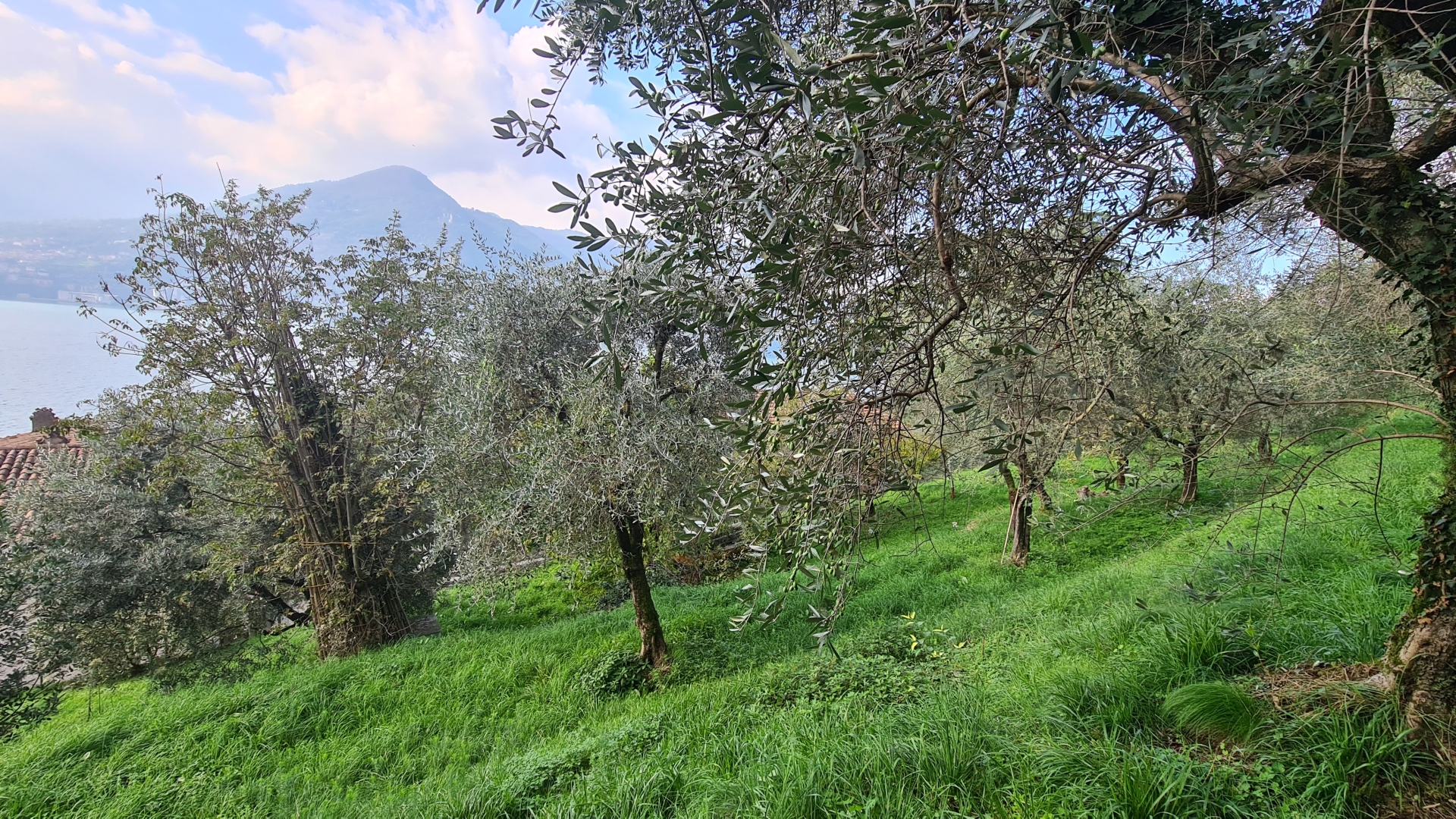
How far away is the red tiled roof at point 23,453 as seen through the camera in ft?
47.3

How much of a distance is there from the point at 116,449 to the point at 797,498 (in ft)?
45.6

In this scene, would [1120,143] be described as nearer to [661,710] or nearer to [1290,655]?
[1290,655]

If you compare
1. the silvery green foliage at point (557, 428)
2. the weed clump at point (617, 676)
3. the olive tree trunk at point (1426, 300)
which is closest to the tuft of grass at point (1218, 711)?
the olive tree trunk at point (1426, 300)

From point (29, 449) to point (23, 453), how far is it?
0.45 m

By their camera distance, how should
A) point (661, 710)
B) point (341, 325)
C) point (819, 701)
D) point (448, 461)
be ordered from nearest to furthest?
point (819, 701) < point (661, 710) < point (448, 461) < point (341, 325)

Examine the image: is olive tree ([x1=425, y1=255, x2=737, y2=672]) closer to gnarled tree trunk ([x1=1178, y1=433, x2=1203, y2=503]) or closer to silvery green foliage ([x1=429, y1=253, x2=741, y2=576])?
silvery green foliage ([x1=429, y1=253, x2=741, y2=576])

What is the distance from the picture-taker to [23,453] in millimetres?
17766

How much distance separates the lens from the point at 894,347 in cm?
272

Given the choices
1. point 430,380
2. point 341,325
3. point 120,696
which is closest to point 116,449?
point 120,696

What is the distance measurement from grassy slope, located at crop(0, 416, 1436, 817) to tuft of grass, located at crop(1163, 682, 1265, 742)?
0.07 metres

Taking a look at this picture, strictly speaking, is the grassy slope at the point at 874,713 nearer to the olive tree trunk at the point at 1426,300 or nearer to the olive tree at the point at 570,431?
the olive tree trunk at the point at 1426,300

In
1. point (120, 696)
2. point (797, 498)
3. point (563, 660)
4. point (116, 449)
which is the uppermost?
point (116, 449)


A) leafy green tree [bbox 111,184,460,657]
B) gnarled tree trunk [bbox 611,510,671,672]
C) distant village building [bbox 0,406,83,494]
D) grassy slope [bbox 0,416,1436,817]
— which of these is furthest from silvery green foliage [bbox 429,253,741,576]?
distant village building [bbox 0,406,83,494]

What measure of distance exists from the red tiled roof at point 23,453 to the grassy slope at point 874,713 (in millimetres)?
8547
